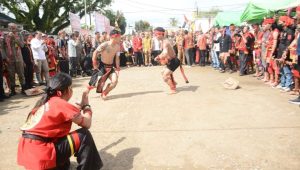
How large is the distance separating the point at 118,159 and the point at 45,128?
1304 mm

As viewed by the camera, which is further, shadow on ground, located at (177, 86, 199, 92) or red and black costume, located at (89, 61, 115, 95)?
shadow on ground, located at (177, 86, 199, 92)

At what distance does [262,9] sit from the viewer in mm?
12242

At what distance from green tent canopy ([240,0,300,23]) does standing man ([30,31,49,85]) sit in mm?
8318

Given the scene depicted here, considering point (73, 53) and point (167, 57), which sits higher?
point (73, 53)

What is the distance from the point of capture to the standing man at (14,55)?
837 cm

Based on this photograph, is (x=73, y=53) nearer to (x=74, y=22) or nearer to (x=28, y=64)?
(x=74, y=22)

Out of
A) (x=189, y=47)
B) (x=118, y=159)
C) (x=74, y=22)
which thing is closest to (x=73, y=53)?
(x=74, y=22)

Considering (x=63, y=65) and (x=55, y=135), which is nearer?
(x=55, y=135)

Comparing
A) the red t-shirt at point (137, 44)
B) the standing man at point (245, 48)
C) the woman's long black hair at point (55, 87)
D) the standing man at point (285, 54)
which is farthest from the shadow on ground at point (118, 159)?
the red t-shirt at point (137, 44)

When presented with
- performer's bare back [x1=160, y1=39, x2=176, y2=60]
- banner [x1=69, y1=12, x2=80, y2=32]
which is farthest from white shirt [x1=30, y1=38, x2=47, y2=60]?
banner [x1=69, y1=12, x2=80, y2=32]

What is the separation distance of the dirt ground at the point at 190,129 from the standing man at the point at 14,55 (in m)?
0.74

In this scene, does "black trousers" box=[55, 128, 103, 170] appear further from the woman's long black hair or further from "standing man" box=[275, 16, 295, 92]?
"standing man" box=[275, 16, 295, 92]

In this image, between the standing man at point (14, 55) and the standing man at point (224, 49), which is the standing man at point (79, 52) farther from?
the standing man at point (224, 49)

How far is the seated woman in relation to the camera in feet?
9.95
